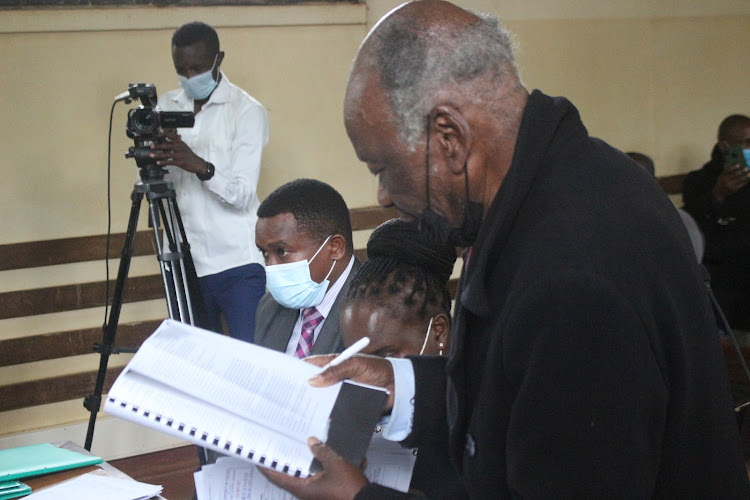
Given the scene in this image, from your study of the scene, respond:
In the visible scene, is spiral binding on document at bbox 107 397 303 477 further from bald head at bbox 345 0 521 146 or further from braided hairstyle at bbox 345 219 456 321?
braided hairstyle at bbox 345 219 456 321

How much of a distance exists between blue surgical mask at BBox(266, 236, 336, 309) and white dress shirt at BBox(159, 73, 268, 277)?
1004 millimetres

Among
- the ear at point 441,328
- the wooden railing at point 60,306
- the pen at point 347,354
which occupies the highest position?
the pen at point 347,354

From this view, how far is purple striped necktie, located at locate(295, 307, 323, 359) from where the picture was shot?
2320 mm

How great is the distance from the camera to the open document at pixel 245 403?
3.70ft

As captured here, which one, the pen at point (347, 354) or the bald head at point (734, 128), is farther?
the bald head at point (734, 128)

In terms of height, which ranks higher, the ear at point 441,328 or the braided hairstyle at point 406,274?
the braided hairstyle at point 406,274

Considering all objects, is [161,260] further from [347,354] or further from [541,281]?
[541,281]

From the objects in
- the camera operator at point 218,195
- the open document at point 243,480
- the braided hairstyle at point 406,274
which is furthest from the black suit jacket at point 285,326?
the camera operator at point 218,195

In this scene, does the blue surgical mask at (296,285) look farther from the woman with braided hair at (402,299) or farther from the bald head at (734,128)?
the bald head at (734,128)

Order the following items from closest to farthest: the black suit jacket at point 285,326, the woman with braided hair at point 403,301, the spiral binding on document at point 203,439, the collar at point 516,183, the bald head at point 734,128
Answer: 1. the collar at point 516,183
2. the spiral binding on document at point 203,439
3. the woman with braided hair at point 403,301
4. the black suit jacket at point 285,326
5. the bald head at point 734,128

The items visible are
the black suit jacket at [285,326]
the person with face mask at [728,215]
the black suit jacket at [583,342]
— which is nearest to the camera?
the black suit jacket at [583,342]

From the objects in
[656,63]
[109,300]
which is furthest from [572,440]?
[656,63]

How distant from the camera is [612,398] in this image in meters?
0.90

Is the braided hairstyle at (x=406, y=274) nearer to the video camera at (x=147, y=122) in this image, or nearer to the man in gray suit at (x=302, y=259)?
the man in gray suit at (x=302, y=259)
